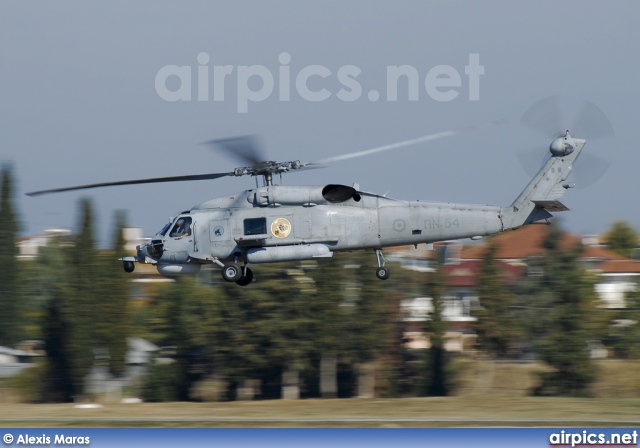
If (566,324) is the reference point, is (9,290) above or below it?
above

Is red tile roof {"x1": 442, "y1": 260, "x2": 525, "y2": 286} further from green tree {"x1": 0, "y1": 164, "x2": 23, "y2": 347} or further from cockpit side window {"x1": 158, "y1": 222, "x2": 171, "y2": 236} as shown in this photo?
cockpit side window {"x1": 158, "y1": 222, "x2": 171, "y2": 236}

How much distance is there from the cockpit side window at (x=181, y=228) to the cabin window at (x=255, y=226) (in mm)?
1998

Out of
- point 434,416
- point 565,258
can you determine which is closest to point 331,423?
point 434,416

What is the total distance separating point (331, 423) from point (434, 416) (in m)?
5.44

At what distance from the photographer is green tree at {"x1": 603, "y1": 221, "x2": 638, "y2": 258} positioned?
137250 mm

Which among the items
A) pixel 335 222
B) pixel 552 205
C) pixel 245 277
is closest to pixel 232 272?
pixel 245 277

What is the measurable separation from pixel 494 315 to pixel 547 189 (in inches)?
1774

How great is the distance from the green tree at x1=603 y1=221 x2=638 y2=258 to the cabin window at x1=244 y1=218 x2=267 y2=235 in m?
114

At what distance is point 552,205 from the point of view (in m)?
29.8

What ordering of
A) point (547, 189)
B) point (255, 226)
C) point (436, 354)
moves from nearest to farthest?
point (255, 226) < point (547, 189) < point (436, 354)

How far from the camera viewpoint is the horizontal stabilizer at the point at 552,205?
29.7 m

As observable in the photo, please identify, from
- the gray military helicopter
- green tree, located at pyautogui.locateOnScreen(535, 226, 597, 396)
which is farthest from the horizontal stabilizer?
green tree, located at pyautogui.locateOnScreen(535, 226, 597, 396)

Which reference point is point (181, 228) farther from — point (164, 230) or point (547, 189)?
point (547, 189)

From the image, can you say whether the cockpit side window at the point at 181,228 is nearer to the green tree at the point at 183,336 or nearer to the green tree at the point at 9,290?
the green tree at the point at 183,336
